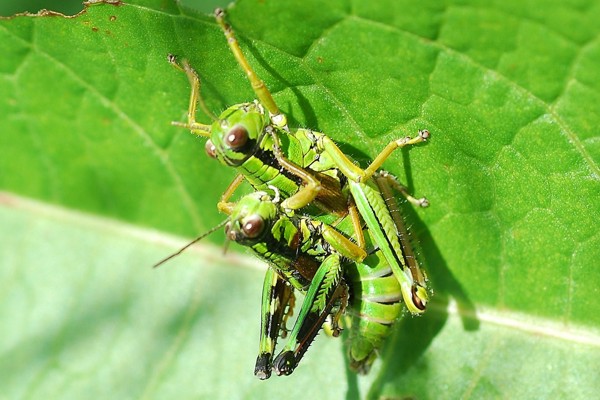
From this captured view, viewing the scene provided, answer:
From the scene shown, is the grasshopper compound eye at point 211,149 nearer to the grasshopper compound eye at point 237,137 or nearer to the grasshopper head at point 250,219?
the grasshopper compound eye at point 237,137

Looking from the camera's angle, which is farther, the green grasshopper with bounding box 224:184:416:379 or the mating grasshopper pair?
the green grasshopper with bounding box 224:184:416:379

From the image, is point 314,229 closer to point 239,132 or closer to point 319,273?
point 319,273

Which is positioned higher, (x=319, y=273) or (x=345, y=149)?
(x=345, y=149)

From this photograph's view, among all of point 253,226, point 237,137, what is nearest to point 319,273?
point 253,226

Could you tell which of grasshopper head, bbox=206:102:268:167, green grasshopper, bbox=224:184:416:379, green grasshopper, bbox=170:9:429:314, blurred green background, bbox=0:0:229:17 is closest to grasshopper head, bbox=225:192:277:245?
green grasshopper, bbox=224:184:416:379

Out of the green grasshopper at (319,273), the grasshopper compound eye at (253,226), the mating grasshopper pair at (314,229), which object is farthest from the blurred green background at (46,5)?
the grasshopper compound eye at (253,226)

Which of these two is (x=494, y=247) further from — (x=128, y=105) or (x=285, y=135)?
(x=128, y=105)

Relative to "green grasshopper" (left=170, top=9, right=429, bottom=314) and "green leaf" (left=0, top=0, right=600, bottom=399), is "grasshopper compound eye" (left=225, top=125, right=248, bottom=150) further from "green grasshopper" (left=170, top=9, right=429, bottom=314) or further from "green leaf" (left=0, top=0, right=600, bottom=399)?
"green leaf" (left=0, top=0, right=600, bottom=399)

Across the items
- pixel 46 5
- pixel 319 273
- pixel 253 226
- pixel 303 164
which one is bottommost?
pixel 319 273

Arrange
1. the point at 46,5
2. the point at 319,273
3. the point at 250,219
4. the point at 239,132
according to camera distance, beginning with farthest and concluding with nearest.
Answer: the point at 46,5 < the point at 319,273 < the point at 250,219 < the point at 239,132
